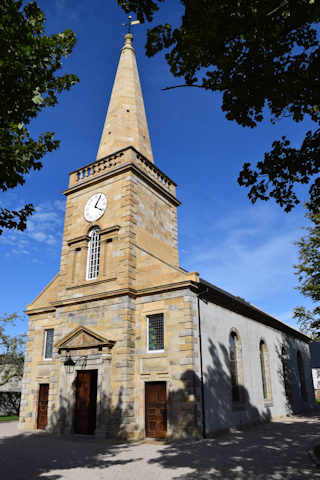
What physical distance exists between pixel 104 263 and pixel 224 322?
6.71m

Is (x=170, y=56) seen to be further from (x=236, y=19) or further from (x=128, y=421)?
(x=128, y=421)

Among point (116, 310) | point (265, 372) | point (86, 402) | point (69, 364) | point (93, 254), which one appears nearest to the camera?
point (86, 402)

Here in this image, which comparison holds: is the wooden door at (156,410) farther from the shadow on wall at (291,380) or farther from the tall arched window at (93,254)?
the shadow on wall at (291,380)

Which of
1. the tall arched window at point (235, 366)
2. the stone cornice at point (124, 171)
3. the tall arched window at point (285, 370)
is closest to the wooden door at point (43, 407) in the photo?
the tall arched window at point (235, 366)

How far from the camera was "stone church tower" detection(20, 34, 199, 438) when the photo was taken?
1505cm

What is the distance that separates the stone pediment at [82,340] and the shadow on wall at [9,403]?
15.1 m

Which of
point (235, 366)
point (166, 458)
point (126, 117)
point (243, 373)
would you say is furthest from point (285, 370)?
point (126, 117)

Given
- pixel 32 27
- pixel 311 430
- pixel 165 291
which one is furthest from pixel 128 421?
pixel 32 27

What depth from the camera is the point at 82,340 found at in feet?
55.4

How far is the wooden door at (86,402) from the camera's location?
52.3ft

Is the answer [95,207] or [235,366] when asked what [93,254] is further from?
[235,366]

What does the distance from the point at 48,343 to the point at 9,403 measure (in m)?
12.8

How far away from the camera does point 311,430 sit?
15820 millimetres

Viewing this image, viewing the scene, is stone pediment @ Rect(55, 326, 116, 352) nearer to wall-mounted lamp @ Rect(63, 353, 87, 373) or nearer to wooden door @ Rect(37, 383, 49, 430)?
wall-mounted lamp @ Rect(63, 353, 87, 373)
